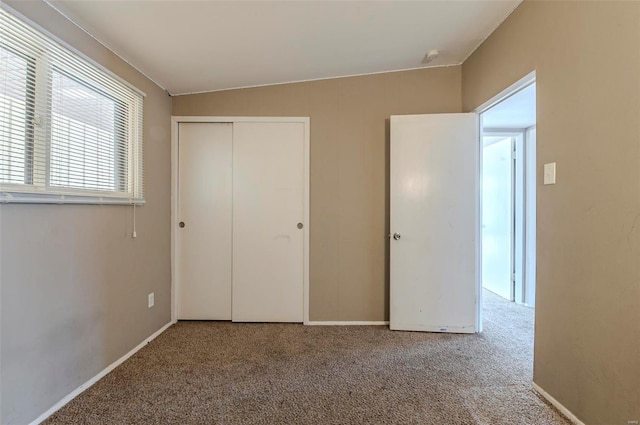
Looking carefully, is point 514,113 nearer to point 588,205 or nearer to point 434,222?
point 434,222

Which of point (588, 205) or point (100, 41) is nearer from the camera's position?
point (588, 205)

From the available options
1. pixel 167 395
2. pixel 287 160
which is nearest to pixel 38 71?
pixel 287 160

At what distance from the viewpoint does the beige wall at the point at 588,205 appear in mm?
1243

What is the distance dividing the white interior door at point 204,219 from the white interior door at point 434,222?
5.34 feet

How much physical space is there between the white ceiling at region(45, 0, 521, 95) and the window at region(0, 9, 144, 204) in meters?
0.29

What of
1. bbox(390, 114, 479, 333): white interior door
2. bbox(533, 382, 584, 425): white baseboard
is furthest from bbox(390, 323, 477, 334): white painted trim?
bbox(533, 382, 584, 425): white baseboard

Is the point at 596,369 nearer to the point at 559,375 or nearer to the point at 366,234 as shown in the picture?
the point at 559,375

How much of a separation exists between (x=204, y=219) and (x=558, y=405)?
9.79 ft

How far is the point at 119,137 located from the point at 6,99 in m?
0.79

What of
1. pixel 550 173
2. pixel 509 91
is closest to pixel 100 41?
pixel 509 91

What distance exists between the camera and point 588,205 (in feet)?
4.70

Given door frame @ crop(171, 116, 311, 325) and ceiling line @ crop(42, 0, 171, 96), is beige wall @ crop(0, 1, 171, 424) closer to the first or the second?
ceiling line @ crop(42, 0, 171, 96)

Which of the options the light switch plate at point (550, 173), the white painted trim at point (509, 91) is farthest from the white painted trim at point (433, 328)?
the white painted trim at point (509, 91)

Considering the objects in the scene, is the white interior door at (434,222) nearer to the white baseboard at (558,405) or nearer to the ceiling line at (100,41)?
the white baseboard at (558,405)
